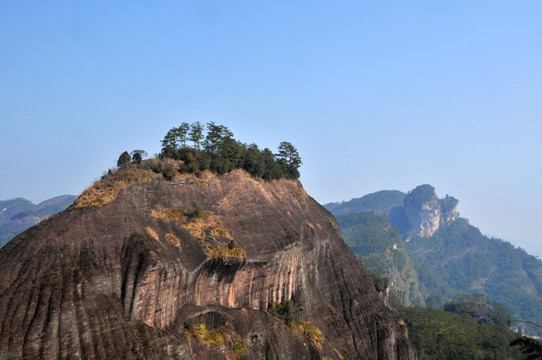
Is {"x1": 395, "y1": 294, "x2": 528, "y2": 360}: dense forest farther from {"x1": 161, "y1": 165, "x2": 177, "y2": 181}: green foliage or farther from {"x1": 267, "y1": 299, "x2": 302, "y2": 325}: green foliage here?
{"x1": 161, "y1": 165, "x2": 177, "y2": 181}: green foliage

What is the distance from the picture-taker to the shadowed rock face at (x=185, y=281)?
80.1 feet

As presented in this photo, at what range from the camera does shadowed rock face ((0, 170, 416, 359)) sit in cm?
2442

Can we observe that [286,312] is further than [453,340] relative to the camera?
No

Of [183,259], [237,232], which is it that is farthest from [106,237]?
[237,232]

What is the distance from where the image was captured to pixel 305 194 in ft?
188

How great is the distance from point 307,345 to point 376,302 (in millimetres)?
14893

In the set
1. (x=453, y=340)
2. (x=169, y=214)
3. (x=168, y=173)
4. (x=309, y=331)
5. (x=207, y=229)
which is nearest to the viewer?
(x=169, y=214)

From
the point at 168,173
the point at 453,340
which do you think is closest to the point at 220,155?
the point at 168,173

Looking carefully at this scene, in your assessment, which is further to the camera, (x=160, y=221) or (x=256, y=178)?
(x=256, y=178)

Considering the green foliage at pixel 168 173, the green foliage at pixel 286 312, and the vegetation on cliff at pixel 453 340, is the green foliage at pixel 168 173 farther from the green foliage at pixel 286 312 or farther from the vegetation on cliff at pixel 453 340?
the vegetation on cliff at pixel 453 340

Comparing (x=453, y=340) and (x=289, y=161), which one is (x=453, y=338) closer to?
(x=453, y=340)

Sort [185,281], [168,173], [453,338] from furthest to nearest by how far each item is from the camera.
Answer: [453,338] → [168,173] → [185,281]

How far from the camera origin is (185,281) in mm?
31688

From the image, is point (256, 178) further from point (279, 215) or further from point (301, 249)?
point (301, 249)
